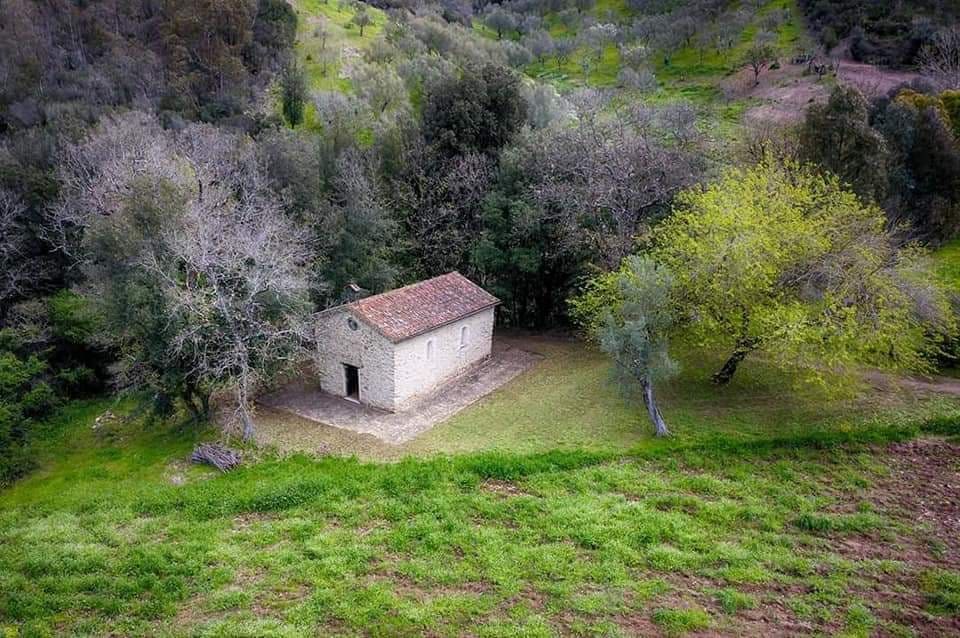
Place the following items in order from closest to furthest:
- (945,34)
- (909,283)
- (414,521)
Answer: (414,521)
(909,283)
(945,34)

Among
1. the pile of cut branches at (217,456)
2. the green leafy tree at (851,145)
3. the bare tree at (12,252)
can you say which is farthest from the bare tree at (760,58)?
the bare tree at (12,252)

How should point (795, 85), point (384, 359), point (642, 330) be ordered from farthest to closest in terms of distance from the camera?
point (795, 85)
point (384, 359)
point (642, 330)

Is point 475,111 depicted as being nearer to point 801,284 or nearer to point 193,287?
point 193,287

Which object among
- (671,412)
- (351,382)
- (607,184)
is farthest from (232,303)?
(607,184)

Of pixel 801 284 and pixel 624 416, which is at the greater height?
pixel 801 284

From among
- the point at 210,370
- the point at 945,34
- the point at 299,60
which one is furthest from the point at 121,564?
the point at 945,34

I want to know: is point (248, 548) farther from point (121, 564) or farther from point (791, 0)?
point (791, 0)

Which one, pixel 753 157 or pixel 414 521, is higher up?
pixel 753 157
